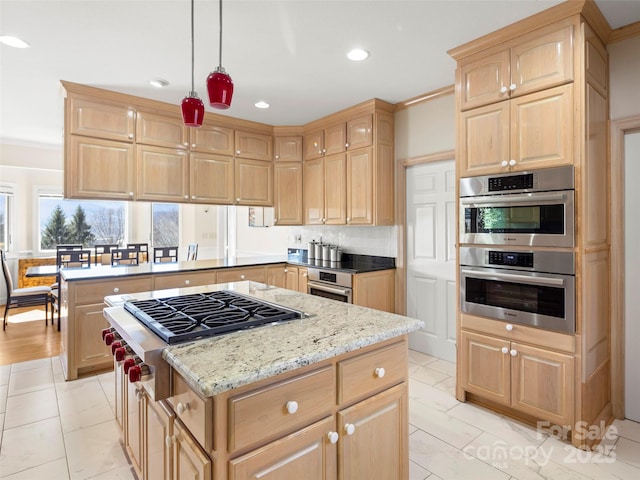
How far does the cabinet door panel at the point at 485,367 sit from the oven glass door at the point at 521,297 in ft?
0.65

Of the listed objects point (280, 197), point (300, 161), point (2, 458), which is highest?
point (300, 161)

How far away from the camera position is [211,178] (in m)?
4.18

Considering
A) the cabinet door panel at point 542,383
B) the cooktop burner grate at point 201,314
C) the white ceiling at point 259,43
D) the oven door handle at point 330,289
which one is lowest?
the cabinet door panel at point 542,383

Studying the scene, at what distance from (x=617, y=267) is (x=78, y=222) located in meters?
7.64

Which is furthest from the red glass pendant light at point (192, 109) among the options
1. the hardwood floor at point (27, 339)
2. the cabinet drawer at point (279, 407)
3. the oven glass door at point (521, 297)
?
the hardwood floor at point (27, 339)

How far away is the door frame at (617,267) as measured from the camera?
241cm

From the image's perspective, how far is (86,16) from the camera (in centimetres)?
223

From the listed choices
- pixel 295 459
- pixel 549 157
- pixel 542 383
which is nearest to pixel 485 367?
pixel 542 383

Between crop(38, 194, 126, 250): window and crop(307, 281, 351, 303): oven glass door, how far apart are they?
4513 mm

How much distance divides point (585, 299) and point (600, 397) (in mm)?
763

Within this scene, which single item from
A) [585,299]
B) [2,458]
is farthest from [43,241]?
[585,299]

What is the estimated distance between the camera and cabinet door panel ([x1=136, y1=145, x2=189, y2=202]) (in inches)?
146

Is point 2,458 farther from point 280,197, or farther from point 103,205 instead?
point 103,205

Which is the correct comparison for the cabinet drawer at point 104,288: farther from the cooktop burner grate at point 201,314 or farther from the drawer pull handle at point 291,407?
the drawer pull handle at point 291,407
